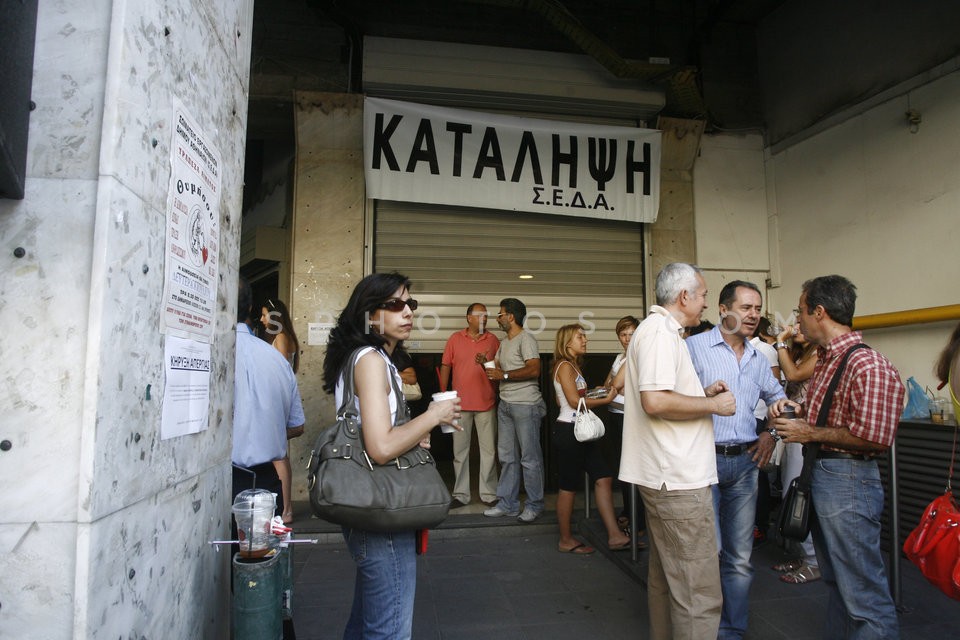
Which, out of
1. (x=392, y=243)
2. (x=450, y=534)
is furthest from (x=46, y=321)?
(x=392, y=243)

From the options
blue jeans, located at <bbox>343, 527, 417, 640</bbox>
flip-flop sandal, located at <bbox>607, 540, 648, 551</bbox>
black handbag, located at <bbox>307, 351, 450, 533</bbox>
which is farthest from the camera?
flip-flop sandal, located at <bbox>607, 540, 648, 551</bbox>

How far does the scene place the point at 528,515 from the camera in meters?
5.49

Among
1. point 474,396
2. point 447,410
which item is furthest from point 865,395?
point 474,396

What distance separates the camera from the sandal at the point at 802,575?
162 inches

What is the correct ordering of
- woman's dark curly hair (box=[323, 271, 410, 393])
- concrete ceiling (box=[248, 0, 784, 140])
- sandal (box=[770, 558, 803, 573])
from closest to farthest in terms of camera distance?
woman's dark curly hair (box=[323, 271, 410, 393])
sandal (box=[770, 558, 803, 573])
concrete ceiling (box=[248, 0, 784, 140])

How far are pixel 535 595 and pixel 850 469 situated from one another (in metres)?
2.23

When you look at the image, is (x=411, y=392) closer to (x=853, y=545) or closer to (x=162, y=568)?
(x=853, y=545)

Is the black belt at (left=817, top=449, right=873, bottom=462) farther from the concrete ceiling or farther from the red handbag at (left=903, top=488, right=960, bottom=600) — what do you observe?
the concrete ceiling

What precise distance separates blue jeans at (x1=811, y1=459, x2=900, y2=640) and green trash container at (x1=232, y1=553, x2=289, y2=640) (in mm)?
2455

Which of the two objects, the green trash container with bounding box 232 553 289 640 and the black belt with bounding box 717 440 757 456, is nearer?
the green trash container with bounding box 232 553 289 640

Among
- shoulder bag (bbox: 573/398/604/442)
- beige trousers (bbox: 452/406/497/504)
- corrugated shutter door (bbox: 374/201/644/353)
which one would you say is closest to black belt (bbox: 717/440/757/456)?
shoulder bag (bbox: 573/398/604/442)

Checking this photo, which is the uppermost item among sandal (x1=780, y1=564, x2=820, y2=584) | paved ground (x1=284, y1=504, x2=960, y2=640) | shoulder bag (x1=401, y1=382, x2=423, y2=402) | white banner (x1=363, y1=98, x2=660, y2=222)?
white banner (x1=363, y1=98, x2=660, y2=222)

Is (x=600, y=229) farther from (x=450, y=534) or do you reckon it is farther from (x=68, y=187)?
(x=68, y=187)

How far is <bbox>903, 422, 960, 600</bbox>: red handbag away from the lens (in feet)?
7.84
